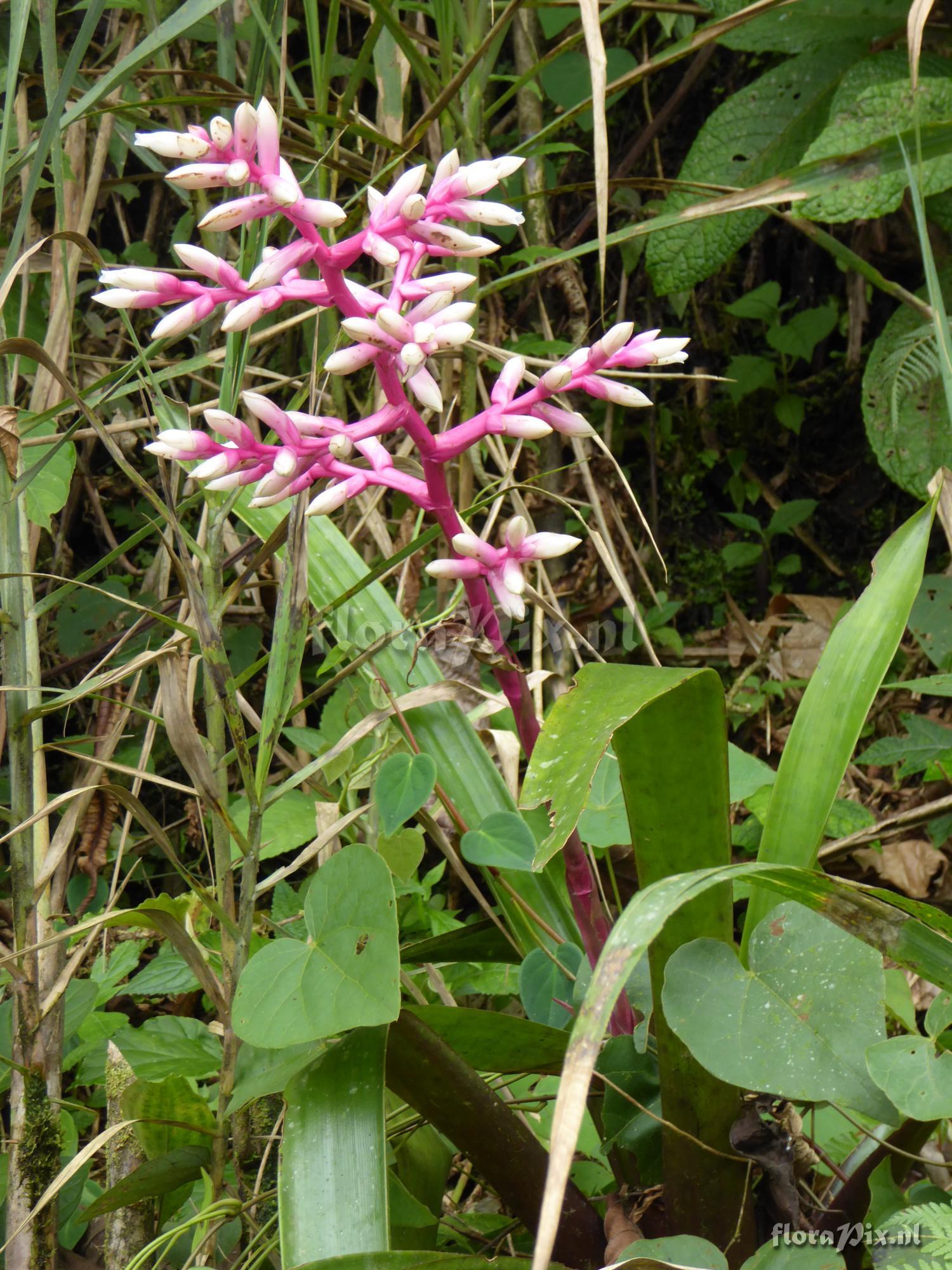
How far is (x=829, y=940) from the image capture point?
28.7 inches

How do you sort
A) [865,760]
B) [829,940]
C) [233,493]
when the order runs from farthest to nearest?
[865,760], [233,493], [829,940]

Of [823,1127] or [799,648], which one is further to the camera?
[799,648]

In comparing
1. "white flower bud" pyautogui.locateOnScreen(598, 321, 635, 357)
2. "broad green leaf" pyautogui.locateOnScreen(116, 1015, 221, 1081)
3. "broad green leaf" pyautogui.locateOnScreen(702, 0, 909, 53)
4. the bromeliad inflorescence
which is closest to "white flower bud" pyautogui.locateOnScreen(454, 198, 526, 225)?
the bromeliad inflorescence

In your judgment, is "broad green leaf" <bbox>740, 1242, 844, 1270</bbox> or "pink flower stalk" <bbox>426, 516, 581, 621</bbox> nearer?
"broad green leaf" <bbox>740, 1242, 844, 1270</bbox>

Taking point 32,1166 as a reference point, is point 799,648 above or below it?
below

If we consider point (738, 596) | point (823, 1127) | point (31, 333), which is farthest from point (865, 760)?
point (31, 333)

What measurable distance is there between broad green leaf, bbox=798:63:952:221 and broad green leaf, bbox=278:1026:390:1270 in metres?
1.27

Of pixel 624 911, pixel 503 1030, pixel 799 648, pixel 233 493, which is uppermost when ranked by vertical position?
pixel 233 493

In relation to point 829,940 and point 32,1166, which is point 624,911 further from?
point 32,1166

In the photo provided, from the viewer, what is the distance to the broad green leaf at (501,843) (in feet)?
3.01

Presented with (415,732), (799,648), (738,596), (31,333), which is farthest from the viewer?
(738,596)

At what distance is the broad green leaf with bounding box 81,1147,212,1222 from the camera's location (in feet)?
2.74

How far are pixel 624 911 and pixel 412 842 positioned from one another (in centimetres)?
43

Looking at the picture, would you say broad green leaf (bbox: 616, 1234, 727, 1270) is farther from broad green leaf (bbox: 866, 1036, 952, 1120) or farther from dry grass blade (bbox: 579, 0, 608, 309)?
dry grass blade (bbox: 579, 0, 608, 309)
